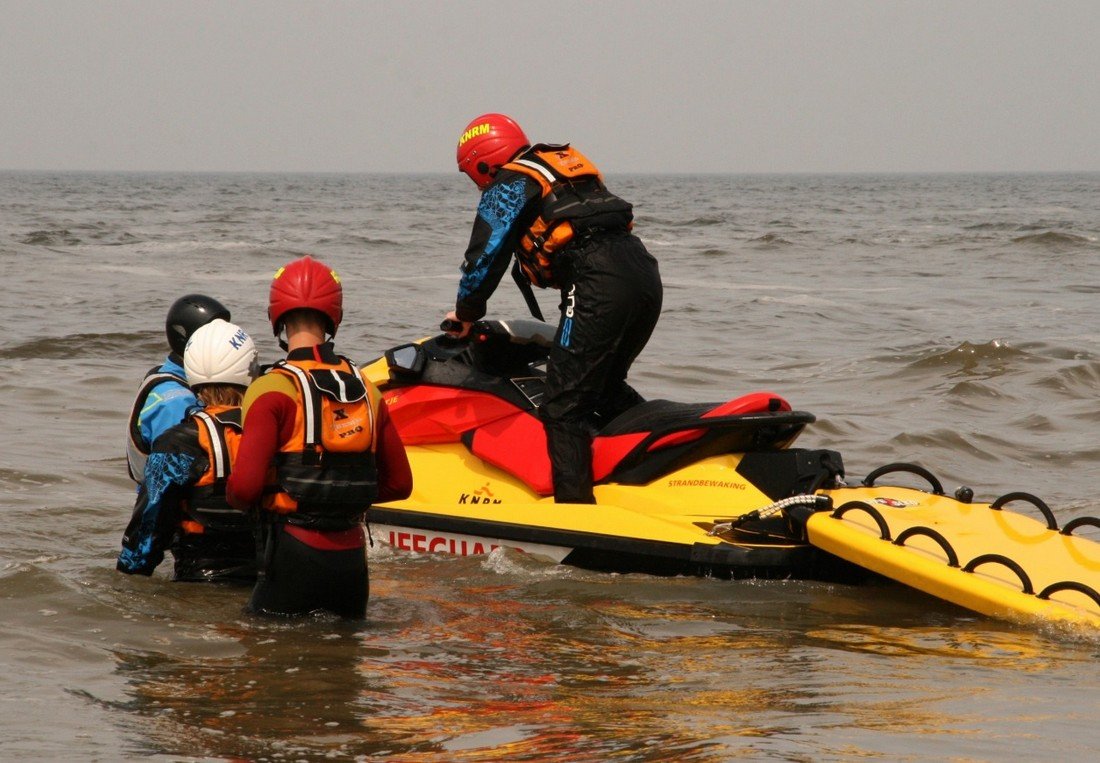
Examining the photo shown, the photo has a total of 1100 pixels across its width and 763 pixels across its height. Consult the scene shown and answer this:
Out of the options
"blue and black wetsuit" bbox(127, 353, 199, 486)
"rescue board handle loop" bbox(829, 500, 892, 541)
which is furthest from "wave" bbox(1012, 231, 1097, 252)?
"blue and black wetsuit" bbox(127, 353, 199, 486)

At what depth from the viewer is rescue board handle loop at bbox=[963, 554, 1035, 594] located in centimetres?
519

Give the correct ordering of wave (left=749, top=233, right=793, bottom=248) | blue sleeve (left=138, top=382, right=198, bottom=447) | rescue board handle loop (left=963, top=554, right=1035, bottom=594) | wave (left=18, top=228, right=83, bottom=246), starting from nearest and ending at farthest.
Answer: blue sleeve (left=138, top=382, right=198, bottom=447)
rescue board handle loop (left=963, top=554, right=1035, bottom=594)
wave (left=18, top=228, right=83, bottom=246)
wave (left=749, top=233, right=793, bottom=248)

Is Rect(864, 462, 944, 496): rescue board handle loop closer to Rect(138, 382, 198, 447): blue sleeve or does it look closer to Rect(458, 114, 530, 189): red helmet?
Rect(458, 114, 530, 189): red helmet

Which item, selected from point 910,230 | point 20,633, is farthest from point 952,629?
point 910,230

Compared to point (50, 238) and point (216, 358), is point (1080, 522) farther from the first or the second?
point (50, 238)

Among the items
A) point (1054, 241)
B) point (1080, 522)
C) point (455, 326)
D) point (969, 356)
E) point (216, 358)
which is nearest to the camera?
point (216, 358)

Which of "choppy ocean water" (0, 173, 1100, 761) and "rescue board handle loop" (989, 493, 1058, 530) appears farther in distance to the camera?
"rescue board handle loop" (989, 493, 1058, 530)

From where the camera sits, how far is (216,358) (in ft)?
15.7

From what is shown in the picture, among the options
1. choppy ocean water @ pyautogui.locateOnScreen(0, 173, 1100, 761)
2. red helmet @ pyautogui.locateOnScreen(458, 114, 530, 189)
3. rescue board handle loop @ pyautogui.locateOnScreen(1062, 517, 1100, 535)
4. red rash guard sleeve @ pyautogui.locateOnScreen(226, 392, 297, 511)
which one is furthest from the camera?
red helmet @ pyautogui.locateOnScreen(458, 114, 530, 189)

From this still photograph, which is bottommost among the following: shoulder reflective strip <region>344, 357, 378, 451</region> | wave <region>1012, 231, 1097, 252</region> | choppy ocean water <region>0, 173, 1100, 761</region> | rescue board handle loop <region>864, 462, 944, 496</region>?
choppy ocean water <region>0, 173, 1100, 761</region>

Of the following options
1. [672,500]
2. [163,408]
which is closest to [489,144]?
[672,500]

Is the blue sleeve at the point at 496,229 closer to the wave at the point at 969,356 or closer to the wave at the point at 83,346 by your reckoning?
the wave at the point at 969,356

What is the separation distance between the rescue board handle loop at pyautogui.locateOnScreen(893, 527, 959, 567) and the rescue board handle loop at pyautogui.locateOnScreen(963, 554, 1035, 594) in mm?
57

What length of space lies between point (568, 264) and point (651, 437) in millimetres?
833
